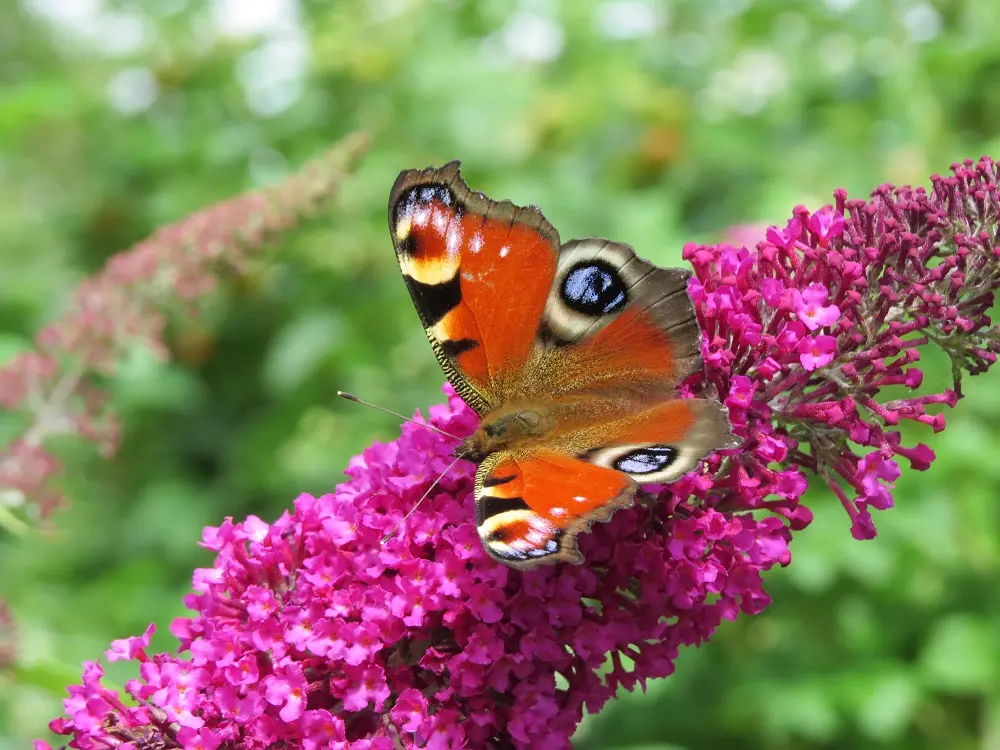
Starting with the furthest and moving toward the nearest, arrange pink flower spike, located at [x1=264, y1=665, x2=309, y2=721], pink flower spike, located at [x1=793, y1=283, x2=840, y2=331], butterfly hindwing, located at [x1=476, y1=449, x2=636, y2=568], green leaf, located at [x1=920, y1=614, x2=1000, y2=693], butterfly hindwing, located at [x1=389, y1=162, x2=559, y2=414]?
green leaf, located at [x1=920, y1=614, x2=1000, y2=693], butterfly hindwing, located at [x1=389, y1=162, x2=559, y2=414], pink flower spike, located at [x1=793, y1=283, x2=840, y2=331], pink flower spike, located at [x1=264, y1=665, x2=309, y2=721], butterfly hindwing, located at [x1=476, y1=449, x2=636, y2=568]

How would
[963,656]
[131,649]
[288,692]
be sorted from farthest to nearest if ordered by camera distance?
[963,656]
[131,649]
[288,692]

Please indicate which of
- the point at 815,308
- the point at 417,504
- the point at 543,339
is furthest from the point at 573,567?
→ the point at 815,308

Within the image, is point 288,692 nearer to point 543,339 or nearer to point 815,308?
point 543,339

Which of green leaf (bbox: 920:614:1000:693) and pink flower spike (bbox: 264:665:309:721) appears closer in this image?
pink flower spike (bbox: 264:665:309:721)

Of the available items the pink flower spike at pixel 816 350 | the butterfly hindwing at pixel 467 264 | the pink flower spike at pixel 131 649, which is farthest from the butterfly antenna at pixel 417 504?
the pink flower spike at pixel 816 350

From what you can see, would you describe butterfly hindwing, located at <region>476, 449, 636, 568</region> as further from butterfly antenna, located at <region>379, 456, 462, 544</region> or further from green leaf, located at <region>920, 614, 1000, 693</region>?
green leaf, located at <region>920, 614, 1000, 693</region>

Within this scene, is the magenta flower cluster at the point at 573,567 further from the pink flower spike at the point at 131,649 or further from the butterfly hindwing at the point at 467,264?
the butterfly hindwing at the point at 467,264

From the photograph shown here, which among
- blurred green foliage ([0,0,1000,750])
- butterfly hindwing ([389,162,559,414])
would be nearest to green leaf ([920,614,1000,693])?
blurred green foliage ([0,0,1000,750])

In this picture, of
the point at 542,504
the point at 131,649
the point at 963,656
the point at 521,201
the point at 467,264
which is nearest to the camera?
the point at 542,504
